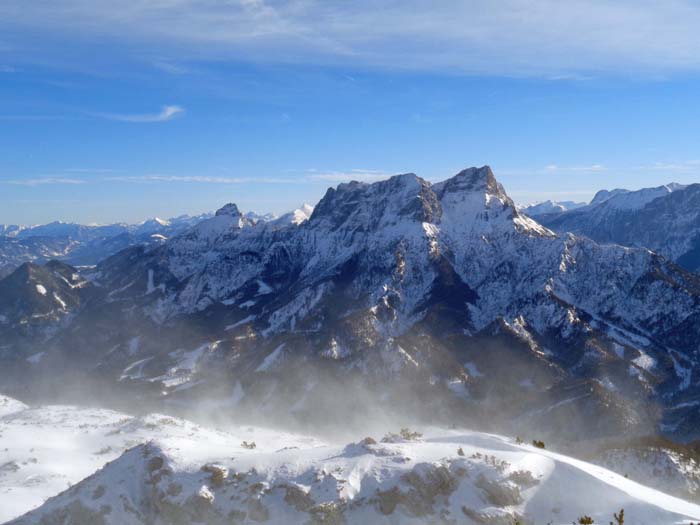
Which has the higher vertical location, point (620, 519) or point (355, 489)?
point (620, 519)

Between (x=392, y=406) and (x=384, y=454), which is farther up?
(x=384, y=454)

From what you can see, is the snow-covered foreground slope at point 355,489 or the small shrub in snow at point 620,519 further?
the snow-covered foreground slope at point 355,489

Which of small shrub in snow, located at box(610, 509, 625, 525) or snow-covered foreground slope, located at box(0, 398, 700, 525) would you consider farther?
snow-covered foreground slope, located at box(0, 398, 700, 525)

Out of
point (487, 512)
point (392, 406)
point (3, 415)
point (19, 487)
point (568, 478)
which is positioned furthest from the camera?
point (392, 406)

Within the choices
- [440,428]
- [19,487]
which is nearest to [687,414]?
[440,428]

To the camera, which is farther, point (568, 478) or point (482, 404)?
point (482, 404)

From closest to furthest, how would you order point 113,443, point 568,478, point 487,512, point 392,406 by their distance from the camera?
point 487,512 < point 568,478 < point 113,443 < point 392,406

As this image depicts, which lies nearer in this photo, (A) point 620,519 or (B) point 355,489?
(A) point 620,519

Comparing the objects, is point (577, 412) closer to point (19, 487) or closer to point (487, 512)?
point (487, 512)
